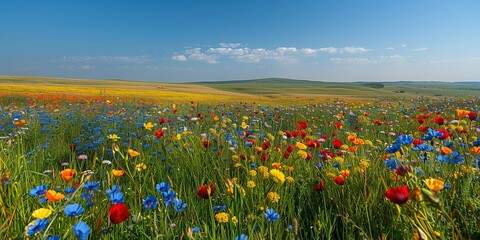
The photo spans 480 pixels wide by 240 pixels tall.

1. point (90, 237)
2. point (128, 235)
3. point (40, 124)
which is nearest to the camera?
point (90, 237)

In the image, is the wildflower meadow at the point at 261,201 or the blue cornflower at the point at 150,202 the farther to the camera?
the blue cornflower at the point at 150,202

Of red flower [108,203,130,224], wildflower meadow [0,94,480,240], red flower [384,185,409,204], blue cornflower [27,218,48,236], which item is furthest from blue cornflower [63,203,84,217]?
red flower [384,185,409,204]

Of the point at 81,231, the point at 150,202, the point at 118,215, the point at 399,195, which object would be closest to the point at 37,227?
the point at 81,231

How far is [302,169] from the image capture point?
126 inches

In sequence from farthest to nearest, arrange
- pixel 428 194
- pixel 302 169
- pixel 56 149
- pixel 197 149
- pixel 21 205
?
pixel 56 149 < pixel 197 149 < pixel 302 169 < pixel 21 205 < pixel 428 194

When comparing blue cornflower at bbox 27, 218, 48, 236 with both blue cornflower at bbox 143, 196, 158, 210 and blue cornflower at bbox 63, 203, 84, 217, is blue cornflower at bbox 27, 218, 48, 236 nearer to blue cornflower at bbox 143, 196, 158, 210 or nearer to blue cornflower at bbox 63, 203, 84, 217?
blue cornflower at bbox 63, 203, 84, 217

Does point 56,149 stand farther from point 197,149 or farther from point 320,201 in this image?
point 320,201

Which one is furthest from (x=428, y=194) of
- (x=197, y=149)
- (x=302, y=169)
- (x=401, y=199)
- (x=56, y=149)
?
(x=56, y=149)

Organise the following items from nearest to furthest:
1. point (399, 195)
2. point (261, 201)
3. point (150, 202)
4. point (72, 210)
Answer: point (399, 195) → point (72, 210) → point (150, 202) → point (261, 201)

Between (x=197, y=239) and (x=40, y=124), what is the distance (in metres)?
5.81

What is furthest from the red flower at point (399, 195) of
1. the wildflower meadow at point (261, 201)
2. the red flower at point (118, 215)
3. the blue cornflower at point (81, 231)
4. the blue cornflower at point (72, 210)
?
the blue cornflower at point (72, 210)

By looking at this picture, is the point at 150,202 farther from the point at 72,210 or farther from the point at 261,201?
the point at 261,201

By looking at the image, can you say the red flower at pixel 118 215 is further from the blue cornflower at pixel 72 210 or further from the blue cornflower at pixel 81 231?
the blue cornflower at pixel 72 210

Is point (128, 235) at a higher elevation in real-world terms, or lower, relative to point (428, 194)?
lower
